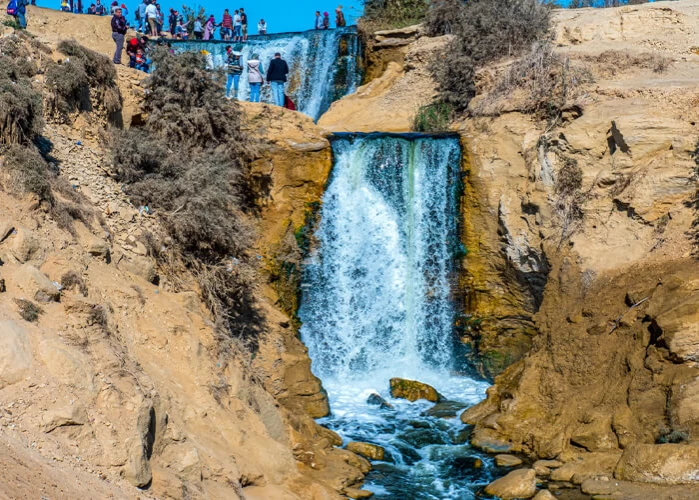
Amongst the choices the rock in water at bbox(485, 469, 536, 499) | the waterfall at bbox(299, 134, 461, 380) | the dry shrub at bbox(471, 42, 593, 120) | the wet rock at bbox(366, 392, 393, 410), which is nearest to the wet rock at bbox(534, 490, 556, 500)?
the rock in water at bbox(485, 469, 536, 499)

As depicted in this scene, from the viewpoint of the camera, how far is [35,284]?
9.66 m

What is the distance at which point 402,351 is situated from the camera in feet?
55.7

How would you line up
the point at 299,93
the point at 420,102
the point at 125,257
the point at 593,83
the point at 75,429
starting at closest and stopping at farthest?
the point at 75,429
the point at 125,257
the point at 593,83
the point at 420,102
the point at 299,93

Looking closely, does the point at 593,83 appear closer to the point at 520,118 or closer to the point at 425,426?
the point at 520,118

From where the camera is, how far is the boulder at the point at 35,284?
9.58m

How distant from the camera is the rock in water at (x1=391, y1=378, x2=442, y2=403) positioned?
50.8 feet

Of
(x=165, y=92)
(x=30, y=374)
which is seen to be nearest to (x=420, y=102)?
(x=165, y=92)

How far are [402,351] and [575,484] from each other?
572 cm

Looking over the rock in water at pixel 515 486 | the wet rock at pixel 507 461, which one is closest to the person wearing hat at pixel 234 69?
the wet rock at pixel 507 461

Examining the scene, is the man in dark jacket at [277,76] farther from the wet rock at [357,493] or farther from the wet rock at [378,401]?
the wet rock at [357,493]

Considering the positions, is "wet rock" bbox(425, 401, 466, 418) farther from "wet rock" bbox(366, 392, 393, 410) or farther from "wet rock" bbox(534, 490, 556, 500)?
"wet rock" bbox(534, 490, 556, 500)

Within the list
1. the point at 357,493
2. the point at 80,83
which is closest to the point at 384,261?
the point at 357,493

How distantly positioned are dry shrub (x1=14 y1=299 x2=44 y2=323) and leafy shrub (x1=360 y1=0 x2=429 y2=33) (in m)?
18.9

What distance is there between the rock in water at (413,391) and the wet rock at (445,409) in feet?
0.65
